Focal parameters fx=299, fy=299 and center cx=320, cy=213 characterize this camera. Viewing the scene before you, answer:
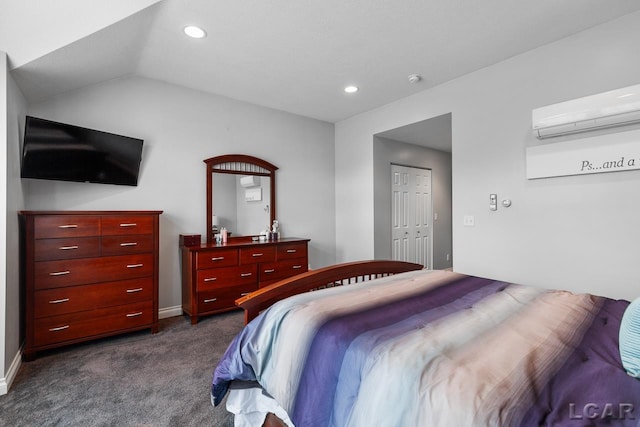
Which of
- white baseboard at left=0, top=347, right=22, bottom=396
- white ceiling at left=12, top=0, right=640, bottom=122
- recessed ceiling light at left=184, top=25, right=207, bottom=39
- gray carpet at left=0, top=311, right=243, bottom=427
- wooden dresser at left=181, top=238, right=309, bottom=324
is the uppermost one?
white ceiling at left=12, top=0, right=640, bottom=122

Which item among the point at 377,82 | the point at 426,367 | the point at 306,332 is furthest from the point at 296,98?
the point at 426,367

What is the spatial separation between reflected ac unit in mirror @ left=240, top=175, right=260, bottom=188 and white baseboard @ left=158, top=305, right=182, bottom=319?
1673 mm

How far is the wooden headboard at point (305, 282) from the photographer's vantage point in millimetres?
1625

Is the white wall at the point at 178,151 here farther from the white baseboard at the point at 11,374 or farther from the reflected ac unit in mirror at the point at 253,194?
the white baseboard at the point at 11,374

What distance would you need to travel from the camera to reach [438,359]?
96 centimetres

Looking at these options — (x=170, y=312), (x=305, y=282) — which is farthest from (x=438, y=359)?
(x=170, y=312)

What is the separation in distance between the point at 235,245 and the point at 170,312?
1.05 meters

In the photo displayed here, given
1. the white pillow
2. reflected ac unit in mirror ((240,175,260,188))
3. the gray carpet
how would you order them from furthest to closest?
1. reflected ac unit in mirror ((240,175,260,188))
2. the gray carpet
3. the white pillow

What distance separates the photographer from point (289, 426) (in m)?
1.36

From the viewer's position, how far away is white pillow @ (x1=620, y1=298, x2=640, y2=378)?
911mm

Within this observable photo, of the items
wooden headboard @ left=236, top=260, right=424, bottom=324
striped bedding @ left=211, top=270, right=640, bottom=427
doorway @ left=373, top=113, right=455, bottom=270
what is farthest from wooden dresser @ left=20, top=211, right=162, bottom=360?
doorway @ left=373, top=113, right=455, bottom=270

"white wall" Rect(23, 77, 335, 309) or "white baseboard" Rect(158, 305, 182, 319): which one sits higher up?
"white wall" Rect(23, 77, 335, 309)
